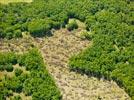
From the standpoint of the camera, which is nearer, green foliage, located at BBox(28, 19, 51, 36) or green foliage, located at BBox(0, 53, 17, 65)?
green foliage, located at BBox(0, 53, 17, 65)

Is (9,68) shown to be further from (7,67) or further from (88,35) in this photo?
(88,35)

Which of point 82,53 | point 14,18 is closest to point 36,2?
point 14,18

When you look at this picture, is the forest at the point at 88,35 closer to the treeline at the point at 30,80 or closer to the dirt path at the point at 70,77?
the treeline at the point at 30,80

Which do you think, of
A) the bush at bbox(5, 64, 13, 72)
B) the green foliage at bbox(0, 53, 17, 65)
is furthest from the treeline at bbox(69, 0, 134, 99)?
the bush at bbox(5, 64, 13, 72)

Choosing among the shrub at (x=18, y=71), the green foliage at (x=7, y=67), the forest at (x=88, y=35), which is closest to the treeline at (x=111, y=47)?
the forest at (x=88, y=35)

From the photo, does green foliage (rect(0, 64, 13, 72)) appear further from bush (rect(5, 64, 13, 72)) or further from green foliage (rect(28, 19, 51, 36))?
green foliage (rect(28, 19, 51, 36))

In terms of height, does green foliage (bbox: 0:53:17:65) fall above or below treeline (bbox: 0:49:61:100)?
above

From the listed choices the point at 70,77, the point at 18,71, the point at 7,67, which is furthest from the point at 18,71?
the point at 70,77
